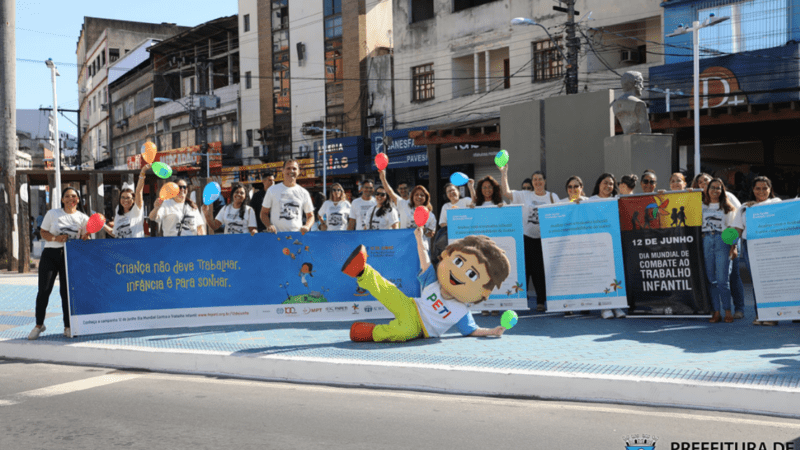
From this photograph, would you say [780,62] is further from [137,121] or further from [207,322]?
[137,121]

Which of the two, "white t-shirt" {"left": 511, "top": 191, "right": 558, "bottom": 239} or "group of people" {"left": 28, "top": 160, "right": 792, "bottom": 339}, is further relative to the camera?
"white t-shirt" {"left": 511, "top": 191, "right": 558, "bottom": 239}

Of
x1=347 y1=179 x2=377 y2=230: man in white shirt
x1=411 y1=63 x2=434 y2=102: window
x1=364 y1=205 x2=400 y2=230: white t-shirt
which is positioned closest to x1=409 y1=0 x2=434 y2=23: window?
x1=411 y1=63 x2=434 y2=102: window

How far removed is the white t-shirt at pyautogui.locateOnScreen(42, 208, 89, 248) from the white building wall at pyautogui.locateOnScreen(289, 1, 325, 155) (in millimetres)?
35723

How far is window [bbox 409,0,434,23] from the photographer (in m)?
37.8

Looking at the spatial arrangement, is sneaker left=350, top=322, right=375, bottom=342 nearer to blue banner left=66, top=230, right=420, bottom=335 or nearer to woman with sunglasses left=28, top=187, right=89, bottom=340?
blue banner left=66, top=230, right=420, bottom=335

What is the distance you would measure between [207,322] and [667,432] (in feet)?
19.1

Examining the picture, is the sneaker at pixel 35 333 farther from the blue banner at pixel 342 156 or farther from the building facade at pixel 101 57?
the building facade at pixel 101 57

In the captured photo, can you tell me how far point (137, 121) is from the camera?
211 feet

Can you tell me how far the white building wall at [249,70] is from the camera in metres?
48.8

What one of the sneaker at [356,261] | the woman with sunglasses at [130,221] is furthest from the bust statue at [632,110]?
the woman with sunglasses at [130,221]

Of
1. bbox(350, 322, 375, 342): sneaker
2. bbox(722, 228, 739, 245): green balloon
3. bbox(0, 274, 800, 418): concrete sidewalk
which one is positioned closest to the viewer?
bbox(0, 274, 800, 418): concrete sidewalk

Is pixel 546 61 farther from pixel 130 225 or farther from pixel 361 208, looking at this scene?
pixel 130 225

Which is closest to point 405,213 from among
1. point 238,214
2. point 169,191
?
point 238,214

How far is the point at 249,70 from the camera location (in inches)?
1945
